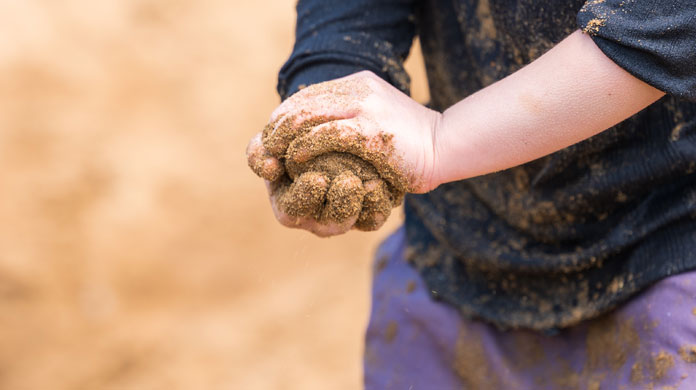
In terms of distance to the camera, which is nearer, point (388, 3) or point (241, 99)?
point (388, 3)

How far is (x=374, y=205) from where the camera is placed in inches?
37.0

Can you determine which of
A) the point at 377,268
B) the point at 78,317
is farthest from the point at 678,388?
the point at 78,317

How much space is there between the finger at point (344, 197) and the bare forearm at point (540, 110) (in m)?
0.12

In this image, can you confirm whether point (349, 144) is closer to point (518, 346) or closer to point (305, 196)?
point (305, 196)

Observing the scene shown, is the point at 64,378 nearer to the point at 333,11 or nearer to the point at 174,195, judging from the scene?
the point at 174,195

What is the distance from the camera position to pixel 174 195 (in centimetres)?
321

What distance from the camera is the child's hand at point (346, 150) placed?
898 millimetres

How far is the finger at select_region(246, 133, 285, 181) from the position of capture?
3.07 ft

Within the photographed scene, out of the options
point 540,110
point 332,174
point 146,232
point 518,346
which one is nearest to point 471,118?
point 540,110

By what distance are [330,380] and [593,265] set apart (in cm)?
167

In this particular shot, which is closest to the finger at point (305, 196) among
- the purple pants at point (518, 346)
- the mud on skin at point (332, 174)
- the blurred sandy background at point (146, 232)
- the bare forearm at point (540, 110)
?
the mud on skin at point (332, 174)

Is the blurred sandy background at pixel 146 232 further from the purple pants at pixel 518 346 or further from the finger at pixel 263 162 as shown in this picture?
the finger at pixel 263 162

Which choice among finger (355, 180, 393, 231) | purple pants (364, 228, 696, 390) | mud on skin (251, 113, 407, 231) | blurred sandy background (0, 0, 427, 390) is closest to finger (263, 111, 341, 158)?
mud on skin (251, 113, 407, 231)

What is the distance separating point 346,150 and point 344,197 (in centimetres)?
6
